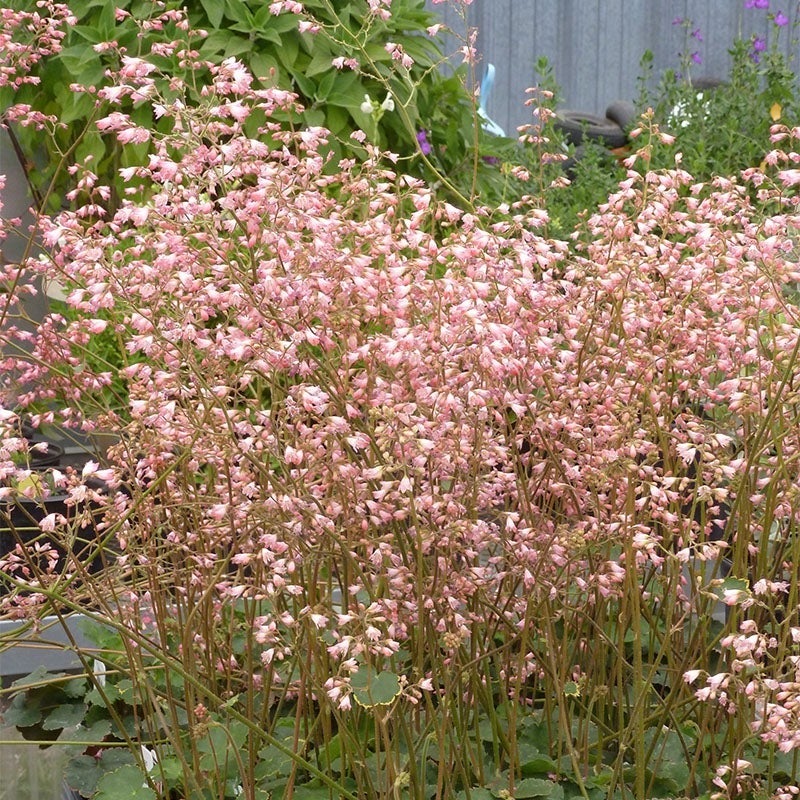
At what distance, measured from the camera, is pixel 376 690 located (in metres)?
1.53

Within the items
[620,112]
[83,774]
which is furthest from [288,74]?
[620,112]

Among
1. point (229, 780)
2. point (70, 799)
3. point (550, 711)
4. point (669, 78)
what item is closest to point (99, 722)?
point (70, 799)

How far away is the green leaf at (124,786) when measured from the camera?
198cm

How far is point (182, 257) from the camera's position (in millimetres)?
1692

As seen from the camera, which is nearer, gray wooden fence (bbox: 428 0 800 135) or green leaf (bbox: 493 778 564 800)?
green leaf (bbox: 493 778 564 800)

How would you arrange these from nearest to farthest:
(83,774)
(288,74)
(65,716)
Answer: (83,774) < (65,716) < (288,74)

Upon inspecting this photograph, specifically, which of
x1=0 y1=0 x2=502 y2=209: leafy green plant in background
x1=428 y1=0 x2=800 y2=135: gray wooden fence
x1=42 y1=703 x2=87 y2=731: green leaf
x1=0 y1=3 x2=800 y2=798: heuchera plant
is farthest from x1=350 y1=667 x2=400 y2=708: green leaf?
x1=428 y1=0 x2=800 y2=135: gray wooden fence

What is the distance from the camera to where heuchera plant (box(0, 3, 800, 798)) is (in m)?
1.55

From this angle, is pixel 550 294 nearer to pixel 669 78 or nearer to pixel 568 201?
pixel 568 201

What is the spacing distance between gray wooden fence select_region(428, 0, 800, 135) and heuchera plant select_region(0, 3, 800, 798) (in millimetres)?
7376

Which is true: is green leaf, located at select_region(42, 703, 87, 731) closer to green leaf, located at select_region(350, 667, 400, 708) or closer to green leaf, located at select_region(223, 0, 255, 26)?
green leaf, located at select_region(350, 667, 400, 708)

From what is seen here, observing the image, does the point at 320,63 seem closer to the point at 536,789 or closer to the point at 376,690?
the point at 536,789

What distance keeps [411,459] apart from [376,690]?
288mm

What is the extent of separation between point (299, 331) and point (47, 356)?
2.18 feet
